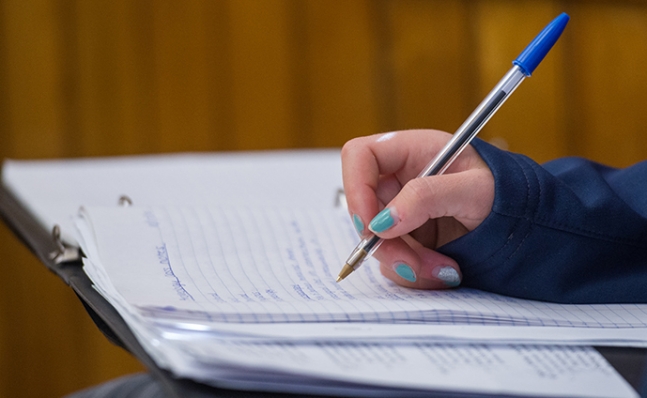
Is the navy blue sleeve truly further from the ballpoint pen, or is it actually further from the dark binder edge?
the dark binder edge

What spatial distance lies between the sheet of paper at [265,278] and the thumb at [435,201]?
0.04 meters

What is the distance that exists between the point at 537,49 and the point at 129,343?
0.30m

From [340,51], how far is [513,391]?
3.90ft

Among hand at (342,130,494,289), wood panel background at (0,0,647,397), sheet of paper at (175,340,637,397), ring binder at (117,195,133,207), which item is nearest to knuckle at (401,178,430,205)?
hand at (342,130,494,289)

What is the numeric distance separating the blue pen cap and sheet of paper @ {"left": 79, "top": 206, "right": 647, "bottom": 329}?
147 millimetres

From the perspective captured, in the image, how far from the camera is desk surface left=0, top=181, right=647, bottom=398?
25 centimetres

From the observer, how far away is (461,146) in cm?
41

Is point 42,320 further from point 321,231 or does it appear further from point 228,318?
point 228,318

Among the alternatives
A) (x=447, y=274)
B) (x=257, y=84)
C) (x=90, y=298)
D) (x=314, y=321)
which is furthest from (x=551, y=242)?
(x=257, y=84)

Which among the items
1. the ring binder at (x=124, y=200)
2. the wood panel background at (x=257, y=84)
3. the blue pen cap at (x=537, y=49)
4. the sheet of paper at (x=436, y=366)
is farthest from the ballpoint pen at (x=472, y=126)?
the wood panel background at (x=257, y=84)

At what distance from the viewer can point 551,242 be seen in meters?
0.41

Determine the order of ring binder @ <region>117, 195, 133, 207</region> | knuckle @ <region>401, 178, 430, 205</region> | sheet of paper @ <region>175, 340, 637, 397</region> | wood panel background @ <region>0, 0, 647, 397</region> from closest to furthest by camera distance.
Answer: sheet of paper @ <region>175, 340, 637, 397</region>, knuckle @ <region>401, 178, 430, 205</region>, ring binder @ <region>117, 195, 133, 207</region>, wood panel background @ <region>0, 0, 647, 397</region>

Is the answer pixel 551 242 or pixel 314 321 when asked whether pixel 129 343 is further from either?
pixel 551 242

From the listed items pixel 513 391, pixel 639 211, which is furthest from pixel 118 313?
pixel 639 211
